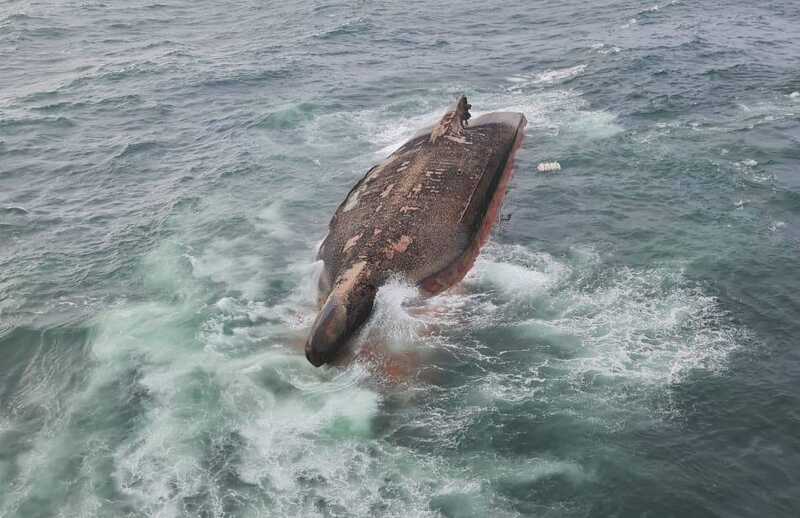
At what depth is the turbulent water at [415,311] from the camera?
54.0ft

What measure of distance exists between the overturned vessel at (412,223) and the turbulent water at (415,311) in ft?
2.84

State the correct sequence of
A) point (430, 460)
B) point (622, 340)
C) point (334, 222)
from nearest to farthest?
1. point (430, 460)
2. point (622, 340)
3. point (334, 222)

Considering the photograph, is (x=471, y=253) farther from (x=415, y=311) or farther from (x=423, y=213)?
(x=415, y=311)

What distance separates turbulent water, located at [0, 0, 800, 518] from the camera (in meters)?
16.5

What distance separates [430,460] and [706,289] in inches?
465

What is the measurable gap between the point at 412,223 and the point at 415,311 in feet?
14.0

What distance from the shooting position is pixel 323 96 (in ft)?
149

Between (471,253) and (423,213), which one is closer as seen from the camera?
(471,253)

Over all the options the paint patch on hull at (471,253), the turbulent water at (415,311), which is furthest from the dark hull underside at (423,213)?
the turbulent water at (415,311)

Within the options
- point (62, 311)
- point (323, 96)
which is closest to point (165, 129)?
point (323, 96)

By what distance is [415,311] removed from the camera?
2194 centimetres

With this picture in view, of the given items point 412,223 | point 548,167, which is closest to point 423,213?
point 412,223

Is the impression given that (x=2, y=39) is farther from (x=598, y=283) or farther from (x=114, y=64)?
(x=598, y=283)

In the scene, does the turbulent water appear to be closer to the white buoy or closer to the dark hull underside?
the white buoy
